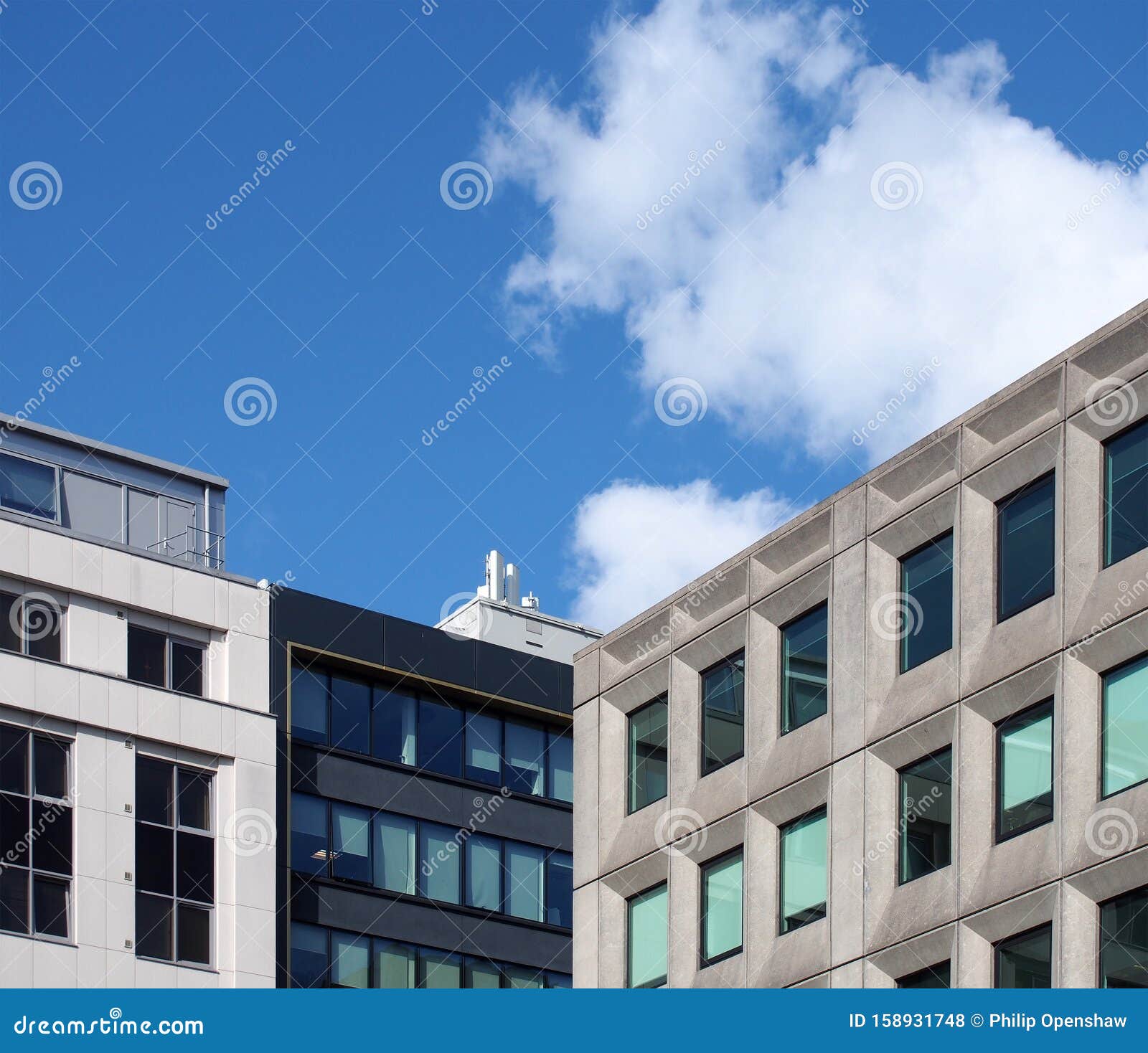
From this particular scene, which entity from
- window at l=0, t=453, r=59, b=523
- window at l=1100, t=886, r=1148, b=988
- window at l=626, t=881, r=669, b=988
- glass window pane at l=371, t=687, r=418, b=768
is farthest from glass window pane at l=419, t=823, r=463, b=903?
window at l=1100, t=886, r=1148, b=988

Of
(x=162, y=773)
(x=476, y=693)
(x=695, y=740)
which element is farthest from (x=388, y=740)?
(x=695, y=740)

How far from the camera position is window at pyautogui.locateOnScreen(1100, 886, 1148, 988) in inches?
1110

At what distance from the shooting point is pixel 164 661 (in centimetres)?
5181

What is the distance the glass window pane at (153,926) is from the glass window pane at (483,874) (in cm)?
991

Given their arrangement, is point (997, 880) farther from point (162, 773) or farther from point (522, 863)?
point (522, 863)

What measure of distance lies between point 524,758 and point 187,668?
35.5 ft

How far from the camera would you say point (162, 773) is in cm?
5053

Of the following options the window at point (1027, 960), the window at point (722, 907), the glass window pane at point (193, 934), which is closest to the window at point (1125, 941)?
the window at point (1027, 960)

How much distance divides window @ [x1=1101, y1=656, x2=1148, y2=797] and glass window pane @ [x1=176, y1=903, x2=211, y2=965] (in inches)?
1017

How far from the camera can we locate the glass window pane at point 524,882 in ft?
190

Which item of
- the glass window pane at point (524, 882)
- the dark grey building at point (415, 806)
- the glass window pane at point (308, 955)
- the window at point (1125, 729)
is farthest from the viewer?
the glass window pane at point (524, 882)

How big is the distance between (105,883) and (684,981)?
1633cm

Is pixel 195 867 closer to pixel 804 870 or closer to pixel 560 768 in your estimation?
pixel 560 768

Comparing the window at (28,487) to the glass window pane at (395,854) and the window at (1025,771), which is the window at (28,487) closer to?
the glass window pane at (395,854)
